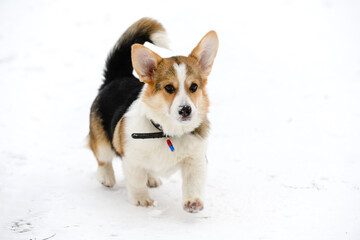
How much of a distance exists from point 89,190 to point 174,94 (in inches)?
60.3

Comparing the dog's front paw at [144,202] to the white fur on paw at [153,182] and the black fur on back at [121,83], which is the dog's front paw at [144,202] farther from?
the black fur on back at [121,83]

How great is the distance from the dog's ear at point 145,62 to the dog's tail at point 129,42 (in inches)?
24.7

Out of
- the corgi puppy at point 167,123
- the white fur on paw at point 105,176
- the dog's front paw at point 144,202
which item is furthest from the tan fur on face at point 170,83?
the white fur on paw at point 105,176

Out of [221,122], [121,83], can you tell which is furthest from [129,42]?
[221,122]

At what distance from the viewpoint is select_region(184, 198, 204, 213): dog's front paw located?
10.5ft

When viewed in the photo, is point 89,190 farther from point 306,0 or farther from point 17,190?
A: point 306,0

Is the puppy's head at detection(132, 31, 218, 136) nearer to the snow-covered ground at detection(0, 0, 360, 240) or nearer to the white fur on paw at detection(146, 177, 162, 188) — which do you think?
the snow-covered ground at detection(0, 0, 360, 240)

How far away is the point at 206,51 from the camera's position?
3.43 metres

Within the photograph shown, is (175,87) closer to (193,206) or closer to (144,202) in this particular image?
(193,206)

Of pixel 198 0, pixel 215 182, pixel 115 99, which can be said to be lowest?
pixel 215 182

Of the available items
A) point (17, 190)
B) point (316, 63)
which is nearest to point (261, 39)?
point (316, 63)

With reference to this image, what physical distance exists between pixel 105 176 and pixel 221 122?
2.33 m

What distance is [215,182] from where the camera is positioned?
4.11m

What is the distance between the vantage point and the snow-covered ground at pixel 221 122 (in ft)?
10.4
